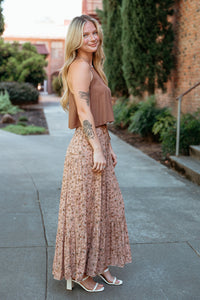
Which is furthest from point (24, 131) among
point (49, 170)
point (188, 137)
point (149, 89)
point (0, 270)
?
point (0, 270)

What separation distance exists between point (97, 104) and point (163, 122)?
7.11 metres

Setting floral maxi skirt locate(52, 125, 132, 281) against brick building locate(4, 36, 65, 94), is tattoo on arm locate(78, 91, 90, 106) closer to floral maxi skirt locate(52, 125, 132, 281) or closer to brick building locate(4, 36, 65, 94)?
floral maxi skirt locate(52, 125, 132, 281)

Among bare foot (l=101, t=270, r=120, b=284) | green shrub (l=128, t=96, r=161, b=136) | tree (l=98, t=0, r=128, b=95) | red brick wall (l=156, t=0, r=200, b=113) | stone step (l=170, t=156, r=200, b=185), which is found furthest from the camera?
tree (l=98, t=0, r=128, b=95)

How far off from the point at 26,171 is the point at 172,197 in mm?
2731

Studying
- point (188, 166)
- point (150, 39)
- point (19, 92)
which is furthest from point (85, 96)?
point (19, 92)

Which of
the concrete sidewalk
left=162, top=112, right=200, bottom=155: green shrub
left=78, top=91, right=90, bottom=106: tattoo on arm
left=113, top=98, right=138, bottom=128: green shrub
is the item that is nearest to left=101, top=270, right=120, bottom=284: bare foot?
the concrete sidewalk

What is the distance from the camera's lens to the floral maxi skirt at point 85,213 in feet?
8.64

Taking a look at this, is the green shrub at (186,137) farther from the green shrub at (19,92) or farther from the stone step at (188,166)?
the green shrub at (19,92)

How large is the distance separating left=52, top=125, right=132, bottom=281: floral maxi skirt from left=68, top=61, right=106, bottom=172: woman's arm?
0.20 ft

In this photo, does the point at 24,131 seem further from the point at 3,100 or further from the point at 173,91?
the point at 3,100

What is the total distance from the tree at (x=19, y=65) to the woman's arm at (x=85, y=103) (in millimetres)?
19994

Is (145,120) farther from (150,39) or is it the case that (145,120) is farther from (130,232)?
(130,232)

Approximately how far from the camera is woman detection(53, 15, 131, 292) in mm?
2592

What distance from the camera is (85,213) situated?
104 inches
